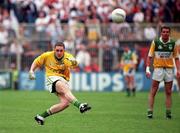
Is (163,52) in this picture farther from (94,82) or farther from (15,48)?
(15,48)

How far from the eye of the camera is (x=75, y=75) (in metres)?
36.8

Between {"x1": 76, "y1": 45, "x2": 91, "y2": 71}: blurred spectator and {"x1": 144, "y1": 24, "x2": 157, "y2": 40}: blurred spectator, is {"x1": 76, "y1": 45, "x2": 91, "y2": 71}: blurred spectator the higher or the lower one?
the lower one

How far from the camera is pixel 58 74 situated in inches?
688

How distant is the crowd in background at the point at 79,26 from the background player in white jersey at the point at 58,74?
18.6m

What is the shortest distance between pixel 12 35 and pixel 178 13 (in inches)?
366

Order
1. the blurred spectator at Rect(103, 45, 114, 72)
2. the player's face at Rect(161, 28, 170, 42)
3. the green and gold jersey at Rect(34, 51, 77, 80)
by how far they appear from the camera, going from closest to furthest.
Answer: the green and gold jersey at Rect(34, 51, 77, 80), the player's face at Rect(161, 28, 170, 42), the blurred spectator at Rect(103, 45, 114, 72)

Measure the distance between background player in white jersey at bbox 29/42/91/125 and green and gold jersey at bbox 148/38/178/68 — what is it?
3612 mm

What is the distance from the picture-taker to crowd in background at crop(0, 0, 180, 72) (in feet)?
119

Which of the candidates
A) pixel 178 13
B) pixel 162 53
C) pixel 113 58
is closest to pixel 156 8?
pixel 178 13

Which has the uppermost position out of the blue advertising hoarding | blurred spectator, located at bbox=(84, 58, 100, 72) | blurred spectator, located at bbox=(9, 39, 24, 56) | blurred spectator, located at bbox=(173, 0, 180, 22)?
blurred spectator, located at bbox=(173, 0, 180, 22)

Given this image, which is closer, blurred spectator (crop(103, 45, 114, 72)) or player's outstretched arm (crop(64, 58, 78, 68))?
player's outstretched arm (crop(64, 58, 78, 68))

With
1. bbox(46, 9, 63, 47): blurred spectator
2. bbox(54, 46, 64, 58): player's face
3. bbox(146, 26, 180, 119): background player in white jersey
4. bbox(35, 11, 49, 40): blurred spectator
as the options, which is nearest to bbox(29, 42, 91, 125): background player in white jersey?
bbox(54, 46, 64, 58): player's face

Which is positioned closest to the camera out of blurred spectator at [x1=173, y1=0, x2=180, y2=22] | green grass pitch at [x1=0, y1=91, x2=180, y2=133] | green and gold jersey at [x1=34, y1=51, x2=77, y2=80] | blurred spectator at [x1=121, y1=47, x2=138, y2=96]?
green grass pitch at [x1=0, y1=91, x2=180, y2=133]

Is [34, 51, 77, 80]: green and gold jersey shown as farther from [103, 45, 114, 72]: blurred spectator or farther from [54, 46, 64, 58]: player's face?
[103, 45, 114, 72]: blurred spectator
